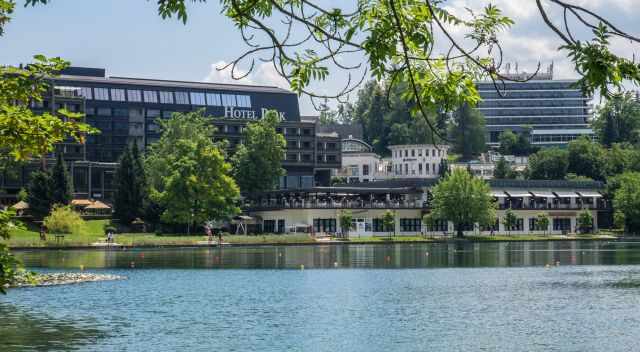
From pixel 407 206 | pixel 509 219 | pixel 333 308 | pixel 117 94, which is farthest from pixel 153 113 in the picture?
pixel 333 308

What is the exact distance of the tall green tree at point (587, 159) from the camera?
592 feet

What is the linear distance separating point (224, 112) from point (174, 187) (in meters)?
53.9

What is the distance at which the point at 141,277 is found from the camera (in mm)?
66875

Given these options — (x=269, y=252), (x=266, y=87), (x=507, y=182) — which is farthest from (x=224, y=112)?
(x=269, y=252)

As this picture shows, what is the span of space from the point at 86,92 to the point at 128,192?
130 ft

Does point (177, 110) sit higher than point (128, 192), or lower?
higher

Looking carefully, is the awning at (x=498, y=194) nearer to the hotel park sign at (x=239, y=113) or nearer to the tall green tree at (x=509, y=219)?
the tall green tree at (x=509, y=219)

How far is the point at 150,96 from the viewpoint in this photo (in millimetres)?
171500

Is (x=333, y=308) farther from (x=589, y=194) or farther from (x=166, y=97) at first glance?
(x=166, y=97)

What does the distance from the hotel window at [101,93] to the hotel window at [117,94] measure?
107 cm

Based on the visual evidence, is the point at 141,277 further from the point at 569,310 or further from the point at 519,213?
the point at 519,213

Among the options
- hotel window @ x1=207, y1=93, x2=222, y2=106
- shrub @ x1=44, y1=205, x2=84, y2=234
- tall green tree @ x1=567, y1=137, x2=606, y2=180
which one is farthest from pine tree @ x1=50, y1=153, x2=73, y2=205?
tall green tree @ x1=567, y1=137, x2=606, y2=180

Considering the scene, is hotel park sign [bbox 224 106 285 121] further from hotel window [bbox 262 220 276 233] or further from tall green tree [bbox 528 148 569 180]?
tall green tree [bbox 528 148 569 180]

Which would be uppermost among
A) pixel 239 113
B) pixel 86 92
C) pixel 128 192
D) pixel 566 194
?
pixel 86 92
